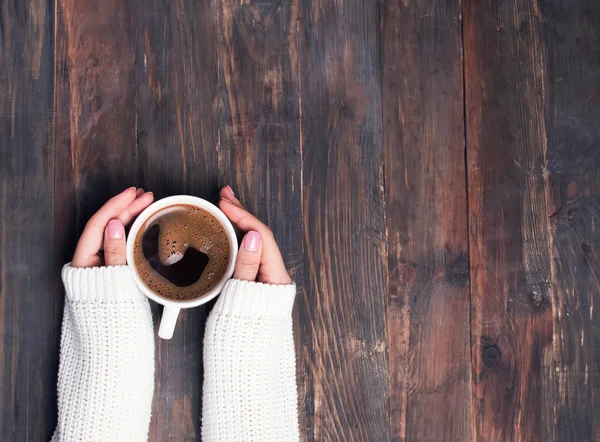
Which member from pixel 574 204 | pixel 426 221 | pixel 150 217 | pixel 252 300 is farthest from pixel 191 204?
pixel 574 204

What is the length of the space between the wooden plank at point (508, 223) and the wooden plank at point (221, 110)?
0.31 m

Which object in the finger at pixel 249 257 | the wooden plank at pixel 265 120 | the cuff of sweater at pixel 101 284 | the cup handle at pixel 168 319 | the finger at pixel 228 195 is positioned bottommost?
the cup handle at pixel 168 319

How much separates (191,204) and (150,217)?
0.06 m

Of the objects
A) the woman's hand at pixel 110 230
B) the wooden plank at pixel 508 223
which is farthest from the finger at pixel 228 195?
the wooden plank at pixel 508 223

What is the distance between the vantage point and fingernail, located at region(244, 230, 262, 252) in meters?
0.81

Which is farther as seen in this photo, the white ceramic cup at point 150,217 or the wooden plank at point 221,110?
the wooden plank at point 221,110

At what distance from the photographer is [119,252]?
82 cm

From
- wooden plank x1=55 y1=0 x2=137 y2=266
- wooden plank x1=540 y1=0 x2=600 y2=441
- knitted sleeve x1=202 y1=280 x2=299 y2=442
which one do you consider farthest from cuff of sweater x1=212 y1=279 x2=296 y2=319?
wooden plank x1=540 y1=0 x2=600 y2=441

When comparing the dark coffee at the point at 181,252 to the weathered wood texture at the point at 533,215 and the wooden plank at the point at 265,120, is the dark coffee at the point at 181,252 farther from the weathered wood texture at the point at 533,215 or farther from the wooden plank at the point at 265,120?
the weathered wood texture at the point at 533,215

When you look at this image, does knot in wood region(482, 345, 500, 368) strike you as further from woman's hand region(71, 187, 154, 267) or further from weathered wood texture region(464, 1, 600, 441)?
woman's hand region(71, 187, 154, 267)

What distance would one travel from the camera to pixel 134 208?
84cm

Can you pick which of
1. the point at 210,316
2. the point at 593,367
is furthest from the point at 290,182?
the point at 593,367

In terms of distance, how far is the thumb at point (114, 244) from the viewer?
811mm

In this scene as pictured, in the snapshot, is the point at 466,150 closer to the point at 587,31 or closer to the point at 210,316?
the point at 587,31
